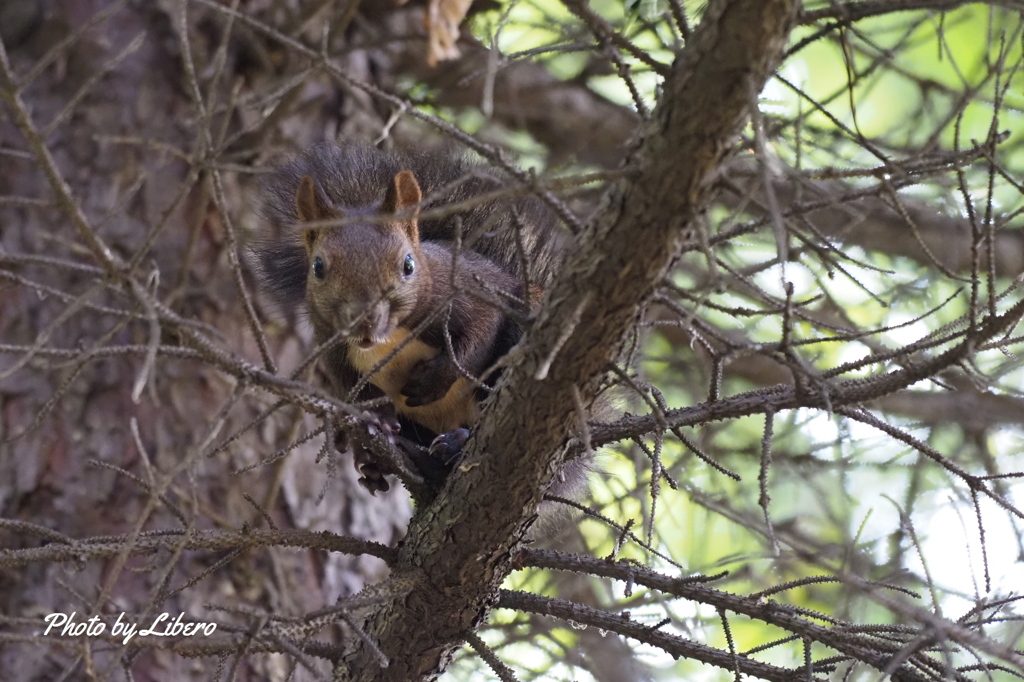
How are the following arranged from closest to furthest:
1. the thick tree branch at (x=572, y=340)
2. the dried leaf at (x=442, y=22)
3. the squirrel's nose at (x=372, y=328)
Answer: the thick tree branch at (x=572, y=340), the squirrel's nose at (x=372, y=328), the dried leaf at (x=442, y=22)

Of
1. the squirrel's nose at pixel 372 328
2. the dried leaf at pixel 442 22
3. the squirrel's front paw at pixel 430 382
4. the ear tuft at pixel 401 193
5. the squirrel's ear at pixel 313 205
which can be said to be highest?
the dried leaf at pixel 442 22

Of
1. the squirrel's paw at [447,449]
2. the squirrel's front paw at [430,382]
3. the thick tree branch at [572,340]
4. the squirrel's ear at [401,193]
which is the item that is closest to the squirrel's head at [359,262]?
the squirrel's ear at [401,193]

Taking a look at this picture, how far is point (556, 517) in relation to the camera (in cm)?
280

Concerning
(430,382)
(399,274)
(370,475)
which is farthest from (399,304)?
(370,475)

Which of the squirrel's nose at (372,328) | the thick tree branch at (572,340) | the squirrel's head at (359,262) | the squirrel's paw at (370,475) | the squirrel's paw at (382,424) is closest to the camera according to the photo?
the thick tree branch at (572,340)

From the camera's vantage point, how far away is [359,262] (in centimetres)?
218

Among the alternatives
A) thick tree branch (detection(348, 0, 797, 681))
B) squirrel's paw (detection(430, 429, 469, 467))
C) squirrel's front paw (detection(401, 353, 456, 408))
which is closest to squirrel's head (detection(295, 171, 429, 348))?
squirrel's front paw (detection(401, 353, 456, 408))

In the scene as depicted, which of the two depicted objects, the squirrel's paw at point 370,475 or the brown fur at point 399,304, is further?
the squirrel's paw at point 370,475

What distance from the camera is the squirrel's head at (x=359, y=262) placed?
215 cm

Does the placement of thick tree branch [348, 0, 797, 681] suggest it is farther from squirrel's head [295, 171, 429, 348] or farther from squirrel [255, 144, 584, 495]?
squirrel's head [295, 171, 429, 348]

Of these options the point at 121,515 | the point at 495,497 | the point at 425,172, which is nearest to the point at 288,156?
the point at 425,172

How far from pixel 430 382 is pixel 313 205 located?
49 centimetres

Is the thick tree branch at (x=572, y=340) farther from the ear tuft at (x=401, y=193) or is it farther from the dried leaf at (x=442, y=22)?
the dried leaf at (x=442, y=22)

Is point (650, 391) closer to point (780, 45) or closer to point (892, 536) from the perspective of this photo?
point (780, 45)
